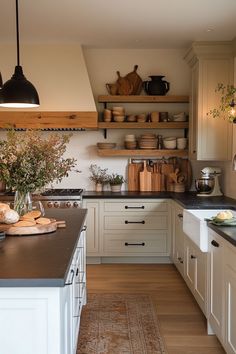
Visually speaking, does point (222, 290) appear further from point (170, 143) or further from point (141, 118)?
point (141, 118)

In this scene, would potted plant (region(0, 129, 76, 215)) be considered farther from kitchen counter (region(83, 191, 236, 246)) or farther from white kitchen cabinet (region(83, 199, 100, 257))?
white kitchen cabinet (region(83, 199, 100, 257))

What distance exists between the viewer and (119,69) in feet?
17.8

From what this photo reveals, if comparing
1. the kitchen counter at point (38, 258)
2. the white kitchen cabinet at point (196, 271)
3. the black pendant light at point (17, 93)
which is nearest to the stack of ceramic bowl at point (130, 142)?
the white kitchen cabinet at point (196, 271)

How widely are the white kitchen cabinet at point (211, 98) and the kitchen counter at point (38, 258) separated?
2.53 metres

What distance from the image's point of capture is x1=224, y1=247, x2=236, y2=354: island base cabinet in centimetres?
240

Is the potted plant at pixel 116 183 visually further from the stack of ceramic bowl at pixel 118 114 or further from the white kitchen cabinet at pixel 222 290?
the white kitchen cabinet at pixel 222 290

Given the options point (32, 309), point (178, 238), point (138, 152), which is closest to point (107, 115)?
point (138, 152)

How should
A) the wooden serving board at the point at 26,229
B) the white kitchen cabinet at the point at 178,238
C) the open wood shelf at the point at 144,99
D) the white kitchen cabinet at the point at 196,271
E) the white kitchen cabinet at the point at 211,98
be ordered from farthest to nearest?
the open wood shelf at the point at 144,99 → the white kitchen cabinet at the point at 211,98 → the white kitchen cabinet at the point at 178,238 → the white kitchen cabinet at the point at 196,271 → the wooden serving board at the point at 26,229

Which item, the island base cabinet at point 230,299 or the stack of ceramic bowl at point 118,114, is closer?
the island base cabinet at point 230,299

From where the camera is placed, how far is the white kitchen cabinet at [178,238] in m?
4.31

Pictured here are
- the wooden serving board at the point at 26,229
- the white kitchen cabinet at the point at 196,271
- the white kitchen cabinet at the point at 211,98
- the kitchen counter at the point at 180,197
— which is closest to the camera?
the wooden serving board at the point at 26,229

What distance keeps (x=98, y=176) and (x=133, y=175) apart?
453 mm

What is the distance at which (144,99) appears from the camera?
523cm

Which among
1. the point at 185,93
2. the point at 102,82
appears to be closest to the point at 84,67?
the point at 102,82
